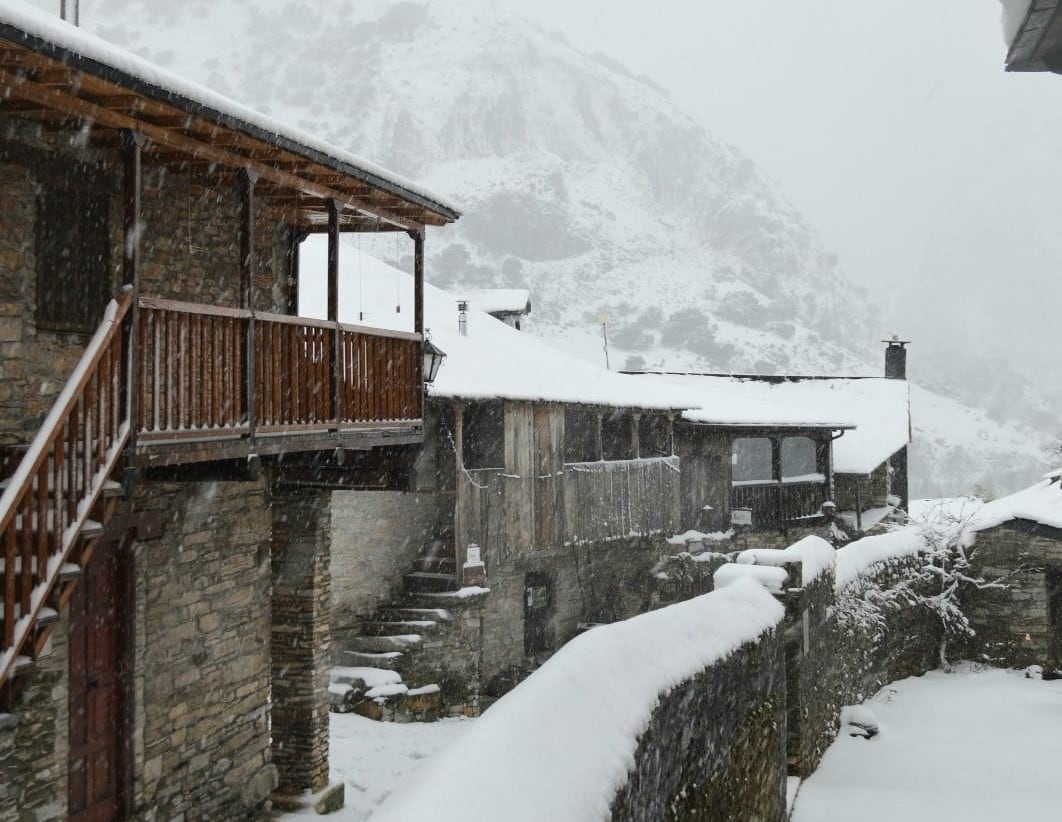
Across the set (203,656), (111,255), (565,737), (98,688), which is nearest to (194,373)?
(111,255)

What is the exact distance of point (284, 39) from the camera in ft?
409

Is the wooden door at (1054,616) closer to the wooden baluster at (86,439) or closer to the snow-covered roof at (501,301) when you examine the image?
the snow-covered roof at (501,301)

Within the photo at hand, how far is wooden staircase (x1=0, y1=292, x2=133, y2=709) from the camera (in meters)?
5.09

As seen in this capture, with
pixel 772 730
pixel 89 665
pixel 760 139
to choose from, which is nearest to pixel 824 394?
pixel 772 730

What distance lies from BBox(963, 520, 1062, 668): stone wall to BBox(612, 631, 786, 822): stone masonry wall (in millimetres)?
10157

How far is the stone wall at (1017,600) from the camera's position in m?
17.0

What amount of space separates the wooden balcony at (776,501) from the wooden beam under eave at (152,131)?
53.5ft

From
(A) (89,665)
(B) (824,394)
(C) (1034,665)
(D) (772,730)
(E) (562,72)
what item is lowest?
(C) (1034,665)

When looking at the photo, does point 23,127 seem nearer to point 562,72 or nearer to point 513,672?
point 513,672

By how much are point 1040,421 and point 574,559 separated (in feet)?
338

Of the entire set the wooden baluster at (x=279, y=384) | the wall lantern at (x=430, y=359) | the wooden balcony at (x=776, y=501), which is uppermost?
the wall lantern at (x=430, y=359)

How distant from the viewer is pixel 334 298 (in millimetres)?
8641

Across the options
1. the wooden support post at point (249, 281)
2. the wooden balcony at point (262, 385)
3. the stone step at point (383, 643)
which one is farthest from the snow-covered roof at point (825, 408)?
the wooden support post at point (249, 281)

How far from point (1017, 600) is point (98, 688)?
15.3 m
